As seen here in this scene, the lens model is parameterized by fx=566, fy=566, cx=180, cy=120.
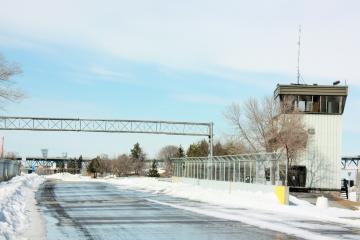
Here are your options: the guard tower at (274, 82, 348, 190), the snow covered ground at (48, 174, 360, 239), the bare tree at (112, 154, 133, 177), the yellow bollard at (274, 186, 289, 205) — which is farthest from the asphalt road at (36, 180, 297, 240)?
the bare tree at (112, 154, 133, 177)

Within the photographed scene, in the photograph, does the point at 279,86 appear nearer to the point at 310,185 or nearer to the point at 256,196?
the point at 310,185

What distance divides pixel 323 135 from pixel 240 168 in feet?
64.1

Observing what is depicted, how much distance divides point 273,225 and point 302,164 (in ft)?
127

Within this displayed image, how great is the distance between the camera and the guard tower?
185 ft

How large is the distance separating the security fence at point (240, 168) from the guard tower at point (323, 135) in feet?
33.9

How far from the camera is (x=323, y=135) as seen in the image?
5716 cm

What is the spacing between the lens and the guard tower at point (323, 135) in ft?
185

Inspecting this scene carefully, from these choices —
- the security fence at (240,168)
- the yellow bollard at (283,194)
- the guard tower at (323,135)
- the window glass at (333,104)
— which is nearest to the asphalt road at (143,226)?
the yellow bollard at (283,194)

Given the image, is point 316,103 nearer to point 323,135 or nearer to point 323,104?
point 323,104

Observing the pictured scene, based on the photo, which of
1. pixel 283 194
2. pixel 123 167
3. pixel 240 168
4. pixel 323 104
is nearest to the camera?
pixel 283 194

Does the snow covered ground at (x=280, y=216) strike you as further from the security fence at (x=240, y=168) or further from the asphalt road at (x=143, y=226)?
the security fence at (x=240, y=168)

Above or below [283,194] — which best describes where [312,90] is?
above

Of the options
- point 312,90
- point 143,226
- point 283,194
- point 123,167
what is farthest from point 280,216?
point 123,167

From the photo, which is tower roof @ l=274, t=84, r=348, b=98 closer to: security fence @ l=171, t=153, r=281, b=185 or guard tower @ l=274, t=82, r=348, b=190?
guard tower @ l=274, t=82, r=348, b=190
